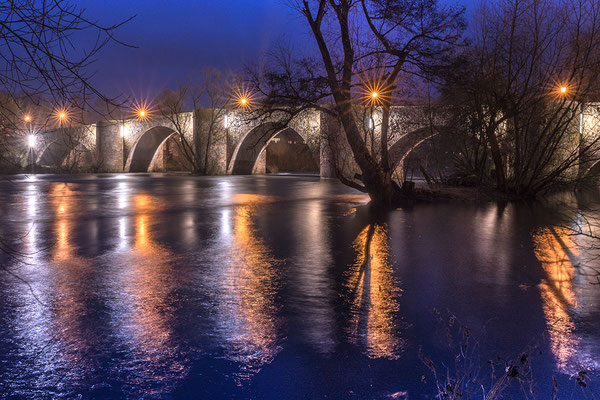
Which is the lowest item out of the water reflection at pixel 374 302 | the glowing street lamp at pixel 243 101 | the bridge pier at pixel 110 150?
the water reflection at pixel 374 302

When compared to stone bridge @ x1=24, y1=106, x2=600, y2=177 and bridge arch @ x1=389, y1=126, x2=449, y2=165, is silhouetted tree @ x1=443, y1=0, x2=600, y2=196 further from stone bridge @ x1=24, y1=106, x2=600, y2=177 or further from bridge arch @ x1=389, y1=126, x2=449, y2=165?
bridge arch @ x1=389, y1=126, x2=449, y2=165

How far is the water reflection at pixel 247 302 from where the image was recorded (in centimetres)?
440

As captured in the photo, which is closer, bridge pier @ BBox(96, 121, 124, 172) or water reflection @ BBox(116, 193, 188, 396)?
water reflection @ BBox(116, 193, 188, 396)

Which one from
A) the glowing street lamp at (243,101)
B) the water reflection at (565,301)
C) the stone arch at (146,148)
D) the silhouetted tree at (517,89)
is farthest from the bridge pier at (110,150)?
the water reflection at (565,301)

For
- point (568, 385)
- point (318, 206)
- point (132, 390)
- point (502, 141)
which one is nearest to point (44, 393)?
point (132, 390)

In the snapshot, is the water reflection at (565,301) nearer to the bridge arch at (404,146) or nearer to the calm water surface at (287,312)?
the calm water surface at (287,312)

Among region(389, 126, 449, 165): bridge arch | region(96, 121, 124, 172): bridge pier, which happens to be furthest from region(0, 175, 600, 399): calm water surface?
region(96, 121, 124, 172): bridge pier

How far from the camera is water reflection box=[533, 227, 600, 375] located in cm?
433

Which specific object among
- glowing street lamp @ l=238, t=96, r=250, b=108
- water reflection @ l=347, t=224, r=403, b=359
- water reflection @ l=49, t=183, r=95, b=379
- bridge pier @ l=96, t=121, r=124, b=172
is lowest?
water reflection @ l=49, t=183, r=95, b=379

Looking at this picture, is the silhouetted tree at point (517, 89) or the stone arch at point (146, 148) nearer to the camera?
the silhouetted tree at point (517, 89)

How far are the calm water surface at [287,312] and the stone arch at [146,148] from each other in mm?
A: 46296

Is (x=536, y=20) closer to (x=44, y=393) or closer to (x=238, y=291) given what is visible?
(x=238, y=291)

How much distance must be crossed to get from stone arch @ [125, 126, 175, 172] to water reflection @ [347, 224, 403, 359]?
4977cm

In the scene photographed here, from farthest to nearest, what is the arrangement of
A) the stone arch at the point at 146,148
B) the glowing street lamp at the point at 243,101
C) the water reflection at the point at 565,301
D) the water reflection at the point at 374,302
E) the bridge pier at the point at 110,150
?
the bridge pier at the point at 110,150, the stone arch at the point at 146,148, the glowing street lamp at the point at 243,101, the water reflection at the point at 374,302, the water reflection at the point at 565,301
